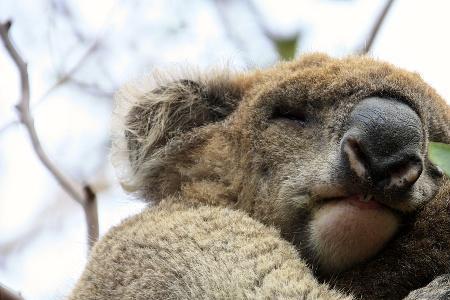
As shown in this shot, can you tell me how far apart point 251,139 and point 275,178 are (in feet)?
0.95

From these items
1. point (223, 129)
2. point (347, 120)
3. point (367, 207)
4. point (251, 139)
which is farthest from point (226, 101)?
point (367, 207)

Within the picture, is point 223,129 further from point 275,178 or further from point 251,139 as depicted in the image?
point 275,178

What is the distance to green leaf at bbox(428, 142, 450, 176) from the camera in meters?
2.02

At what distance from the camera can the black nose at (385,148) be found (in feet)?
8.45

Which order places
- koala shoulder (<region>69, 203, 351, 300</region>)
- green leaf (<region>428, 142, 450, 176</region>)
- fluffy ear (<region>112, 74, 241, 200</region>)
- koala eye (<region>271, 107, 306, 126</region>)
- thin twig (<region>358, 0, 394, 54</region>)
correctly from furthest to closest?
thin twig (<region>358, 0, 394, 54</region>)
fluffy ear (<region>112, 74, 241, 200</region>)
koala eye (<region>271, 107, 306, 126</region>)
koala shoulder (<region>69, 203, 351, 300</region>)
green leaf (<region>428, 142, 450, 176</region>)

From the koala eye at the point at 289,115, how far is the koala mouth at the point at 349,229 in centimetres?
54

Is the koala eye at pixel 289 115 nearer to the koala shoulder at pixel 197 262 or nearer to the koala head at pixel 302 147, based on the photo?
the koala head at pixel 302 147

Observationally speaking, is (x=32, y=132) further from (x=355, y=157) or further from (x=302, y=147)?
(x=355, y=157)

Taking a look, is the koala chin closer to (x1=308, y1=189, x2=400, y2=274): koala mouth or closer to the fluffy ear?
(x1=308, y1=189, x2=400, y2=274): koala mouth

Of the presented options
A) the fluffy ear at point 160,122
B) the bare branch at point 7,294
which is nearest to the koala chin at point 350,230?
the fluffy ear at point 160,122

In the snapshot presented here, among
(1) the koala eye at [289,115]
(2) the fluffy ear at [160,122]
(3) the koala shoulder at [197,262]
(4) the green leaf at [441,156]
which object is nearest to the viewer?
(4) the green leaf at [441,156]

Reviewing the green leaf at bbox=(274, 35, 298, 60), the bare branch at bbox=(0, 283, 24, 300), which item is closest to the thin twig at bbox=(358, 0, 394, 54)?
the green leaf at bbox=(274, 35, 298, 60)

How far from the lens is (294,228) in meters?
3.01

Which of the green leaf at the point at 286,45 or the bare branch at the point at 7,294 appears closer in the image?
the bare branch at the point at 7,294
